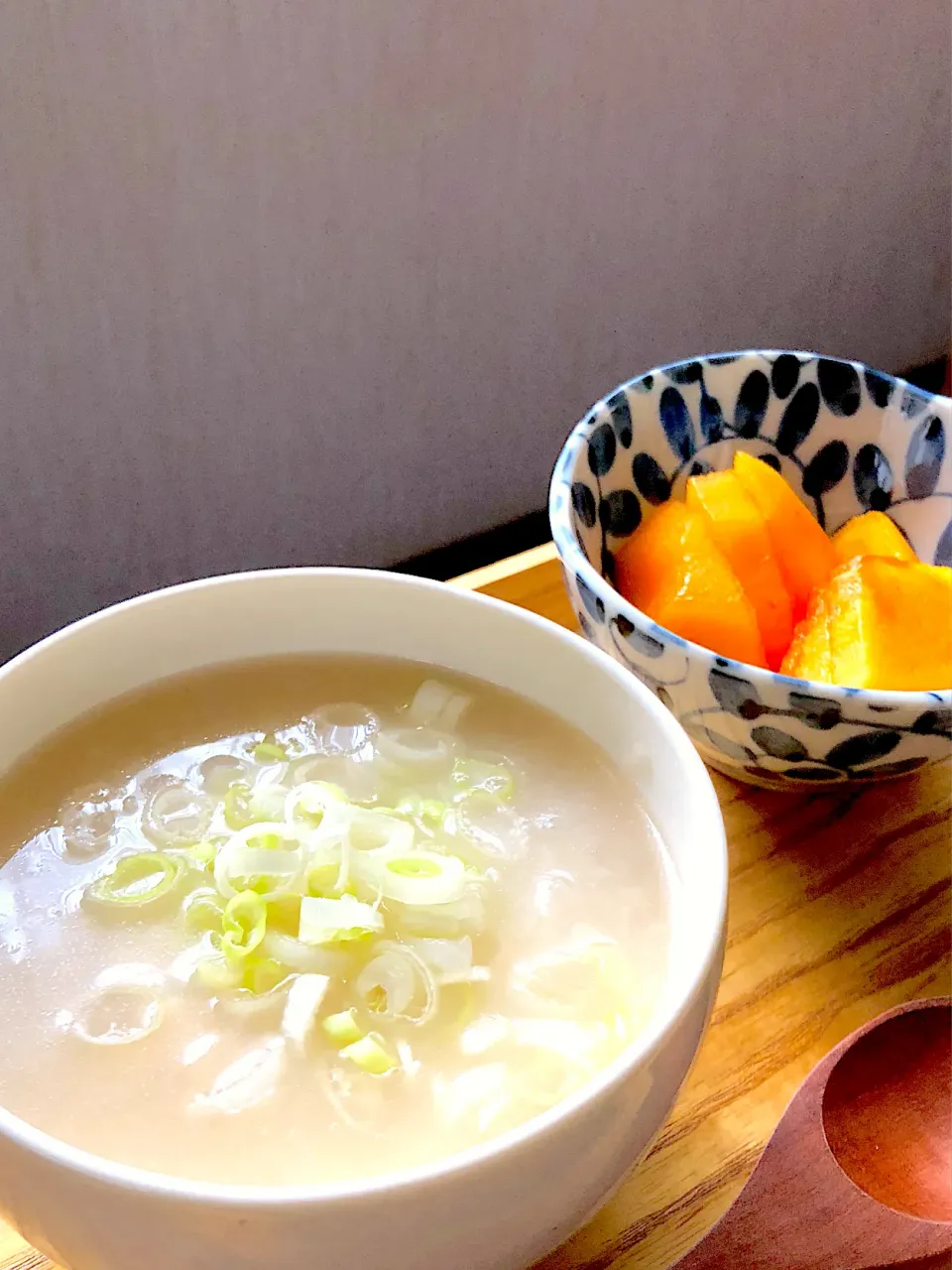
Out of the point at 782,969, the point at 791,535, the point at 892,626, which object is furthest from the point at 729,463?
the point at 782,969

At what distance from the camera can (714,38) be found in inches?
42.4

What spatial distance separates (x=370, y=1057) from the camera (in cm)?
39

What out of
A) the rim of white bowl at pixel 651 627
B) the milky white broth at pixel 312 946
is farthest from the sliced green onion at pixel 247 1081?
the rim of white bowl at pixel 651 627

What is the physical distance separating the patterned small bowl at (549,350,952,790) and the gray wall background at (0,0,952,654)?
1.10ft

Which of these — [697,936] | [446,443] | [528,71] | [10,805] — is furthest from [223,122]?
[697,936]

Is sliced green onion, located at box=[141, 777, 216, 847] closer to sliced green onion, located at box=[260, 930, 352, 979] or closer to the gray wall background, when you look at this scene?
sliced green onion, located at box=[260, 930, 352, 979]

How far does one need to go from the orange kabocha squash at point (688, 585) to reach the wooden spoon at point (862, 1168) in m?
0.20

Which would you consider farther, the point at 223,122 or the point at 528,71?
the point at 528,71

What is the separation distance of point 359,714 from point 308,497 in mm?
607

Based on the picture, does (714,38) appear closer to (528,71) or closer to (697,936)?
(528,71)

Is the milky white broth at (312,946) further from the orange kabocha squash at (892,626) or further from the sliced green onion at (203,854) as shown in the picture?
the orange kabocha squash at (892,626)

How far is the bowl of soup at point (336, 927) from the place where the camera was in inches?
13.3

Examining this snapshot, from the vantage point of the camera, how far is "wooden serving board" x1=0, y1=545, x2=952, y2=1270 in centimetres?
47

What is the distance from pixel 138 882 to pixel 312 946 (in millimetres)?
74
